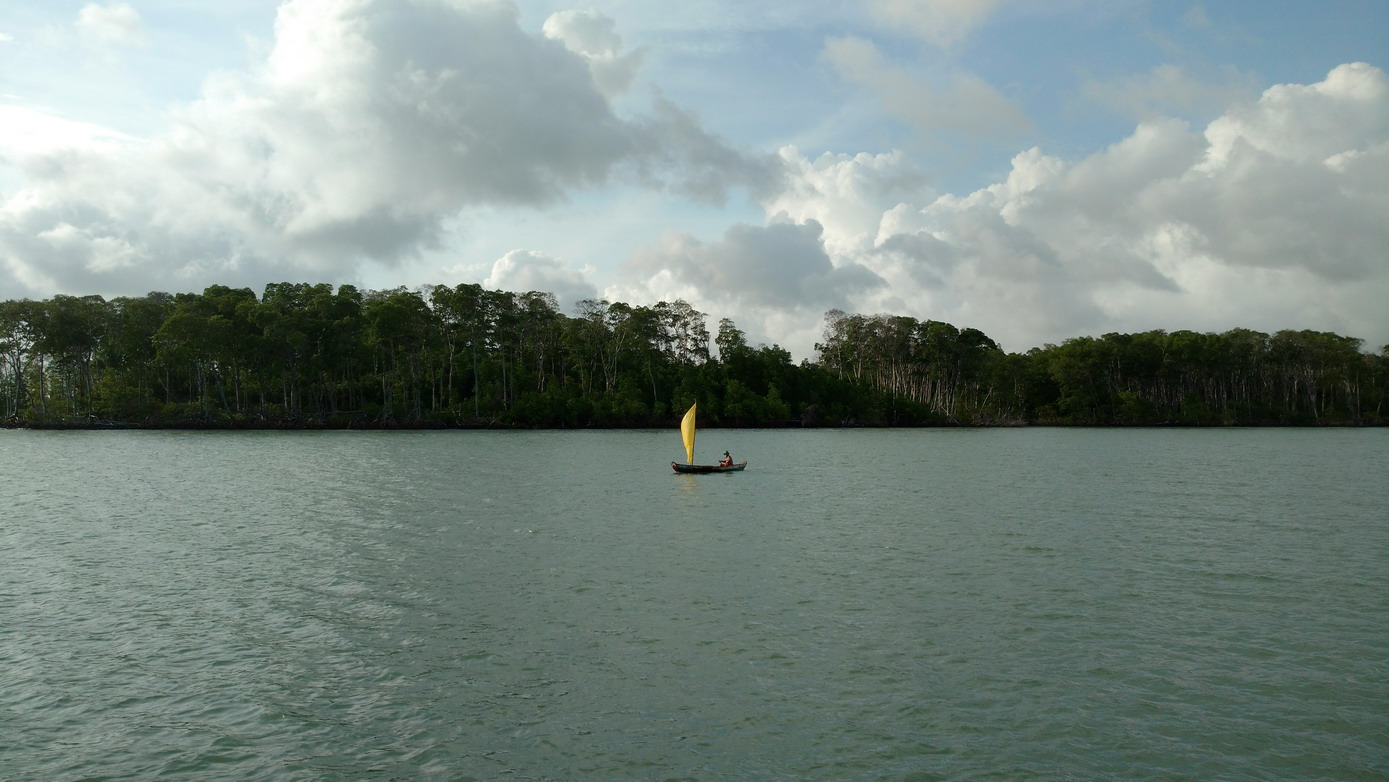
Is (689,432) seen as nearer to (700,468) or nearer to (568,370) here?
(700,468)

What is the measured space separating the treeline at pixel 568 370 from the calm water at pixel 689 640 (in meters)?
64.2

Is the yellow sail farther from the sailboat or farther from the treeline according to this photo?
the treeline

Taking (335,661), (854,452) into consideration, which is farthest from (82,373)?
(335,661)

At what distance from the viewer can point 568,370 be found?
118062 millimetres

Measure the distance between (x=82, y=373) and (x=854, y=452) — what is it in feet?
291

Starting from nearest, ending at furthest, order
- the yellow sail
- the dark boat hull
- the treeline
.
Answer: the dark boat hull → the yellow sail → the treeline

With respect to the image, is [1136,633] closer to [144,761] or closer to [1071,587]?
[1071,587]

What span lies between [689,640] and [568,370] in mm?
105705

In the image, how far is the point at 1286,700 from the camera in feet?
37.7

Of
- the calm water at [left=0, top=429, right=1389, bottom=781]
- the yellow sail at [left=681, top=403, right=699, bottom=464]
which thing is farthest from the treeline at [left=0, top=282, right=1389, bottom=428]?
the calm water at [left=0, top=429, right=1389, bottom=781]

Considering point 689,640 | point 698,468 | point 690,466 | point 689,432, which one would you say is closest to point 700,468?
point 698,468

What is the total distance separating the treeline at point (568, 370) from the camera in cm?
9112

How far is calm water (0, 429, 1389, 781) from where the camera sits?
9.87 meters

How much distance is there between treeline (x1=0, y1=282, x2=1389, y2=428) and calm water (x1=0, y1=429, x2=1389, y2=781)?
6419 cm
